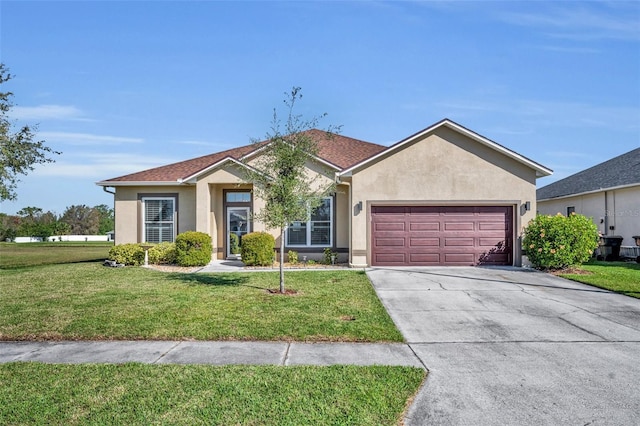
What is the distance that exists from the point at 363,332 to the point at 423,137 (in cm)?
985

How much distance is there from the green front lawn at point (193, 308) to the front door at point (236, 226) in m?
4.93

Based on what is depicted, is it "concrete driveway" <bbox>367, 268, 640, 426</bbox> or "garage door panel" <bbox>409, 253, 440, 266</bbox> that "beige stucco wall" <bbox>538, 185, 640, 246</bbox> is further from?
"concrete driveway" <bbox>367, 268, 640, 426</bbox>

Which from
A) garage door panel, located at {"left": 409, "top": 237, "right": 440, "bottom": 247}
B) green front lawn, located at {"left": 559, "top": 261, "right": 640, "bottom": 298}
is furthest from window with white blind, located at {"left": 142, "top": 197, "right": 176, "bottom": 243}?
green front lawn, located at {"left": 559, "top": 261, "right": 640, "bottom": 298}

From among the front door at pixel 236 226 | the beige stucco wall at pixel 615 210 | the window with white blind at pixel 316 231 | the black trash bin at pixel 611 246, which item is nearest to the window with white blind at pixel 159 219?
the front door at pixel 236 226

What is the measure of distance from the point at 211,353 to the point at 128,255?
38.7 feet

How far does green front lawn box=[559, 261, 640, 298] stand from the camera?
10648mm

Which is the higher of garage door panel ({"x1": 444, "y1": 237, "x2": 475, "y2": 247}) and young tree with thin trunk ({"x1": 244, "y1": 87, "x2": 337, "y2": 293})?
young tree with thin trunk ({"x1": 244, "y1": 87, "x2": 337, "y2": 293})

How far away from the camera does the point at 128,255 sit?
51.9 feet

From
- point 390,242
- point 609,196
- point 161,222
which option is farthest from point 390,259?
point 609,196

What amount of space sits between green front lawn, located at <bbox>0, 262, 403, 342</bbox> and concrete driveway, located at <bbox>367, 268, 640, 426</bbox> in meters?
0.97

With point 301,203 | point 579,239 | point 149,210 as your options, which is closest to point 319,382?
point 301,203

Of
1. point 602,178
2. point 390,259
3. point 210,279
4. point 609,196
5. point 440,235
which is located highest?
point 602,178

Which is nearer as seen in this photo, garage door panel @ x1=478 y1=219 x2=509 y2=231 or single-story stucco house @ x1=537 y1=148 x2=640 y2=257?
garage door panel @ x1=478 y1=219 x2=509 y2=231

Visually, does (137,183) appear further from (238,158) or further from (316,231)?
(316,231)
